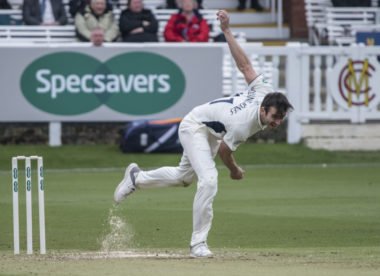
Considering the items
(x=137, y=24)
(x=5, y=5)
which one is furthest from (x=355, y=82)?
(x=5, y=5)

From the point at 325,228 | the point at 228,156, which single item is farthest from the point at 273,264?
the point at 325,228

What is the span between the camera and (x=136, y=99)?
21.3 meters

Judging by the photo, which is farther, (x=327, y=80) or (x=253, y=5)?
(x=253, y=5)

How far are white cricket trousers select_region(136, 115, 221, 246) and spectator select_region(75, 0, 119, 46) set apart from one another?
10839 millimetres

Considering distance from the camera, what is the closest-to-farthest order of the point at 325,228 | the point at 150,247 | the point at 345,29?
the point at 150,247
the point at 325,228
the point at 345,29

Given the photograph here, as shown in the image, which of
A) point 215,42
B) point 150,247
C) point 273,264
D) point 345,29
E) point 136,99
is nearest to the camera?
point 273,264

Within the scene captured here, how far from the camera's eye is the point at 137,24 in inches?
900

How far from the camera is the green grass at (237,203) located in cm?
1379

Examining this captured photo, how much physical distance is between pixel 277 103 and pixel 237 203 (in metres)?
5.69

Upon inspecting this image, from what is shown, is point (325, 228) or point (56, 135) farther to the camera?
point (56, 135)

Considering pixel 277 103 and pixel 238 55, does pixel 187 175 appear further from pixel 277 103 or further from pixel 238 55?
pixel 277 103

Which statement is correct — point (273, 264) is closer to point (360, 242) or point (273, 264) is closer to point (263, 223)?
point (360, 242)

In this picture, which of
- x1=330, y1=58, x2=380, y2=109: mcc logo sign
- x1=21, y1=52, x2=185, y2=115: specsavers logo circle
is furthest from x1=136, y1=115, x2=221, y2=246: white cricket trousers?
x1=330, y1=58, x2=380, y2=109: mcc logo sign

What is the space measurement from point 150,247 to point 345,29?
13.6 metres
